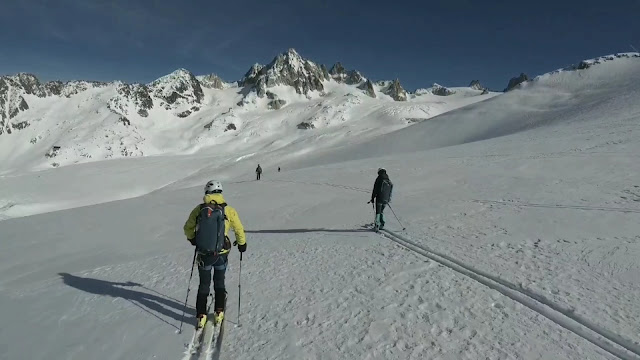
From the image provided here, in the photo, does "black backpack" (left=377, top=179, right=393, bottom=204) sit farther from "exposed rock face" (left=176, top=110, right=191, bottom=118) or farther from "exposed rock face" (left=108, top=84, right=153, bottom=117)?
"exposed rock face" (left=108, top=84, right=153, bottom=117)

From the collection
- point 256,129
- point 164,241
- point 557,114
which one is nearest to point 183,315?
point 164,241

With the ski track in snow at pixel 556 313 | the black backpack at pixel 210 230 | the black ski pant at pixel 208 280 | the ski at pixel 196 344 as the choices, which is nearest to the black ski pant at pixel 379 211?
the ski track in snow at pixel 556 313

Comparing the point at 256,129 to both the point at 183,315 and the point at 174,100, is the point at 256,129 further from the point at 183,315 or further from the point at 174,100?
the point at 183,315

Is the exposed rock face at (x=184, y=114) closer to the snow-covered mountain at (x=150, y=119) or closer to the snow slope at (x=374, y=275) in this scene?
the snow-covered mountain at (x=150, y=119)

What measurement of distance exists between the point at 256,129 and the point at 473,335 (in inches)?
6134

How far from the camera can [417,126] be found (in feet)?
243

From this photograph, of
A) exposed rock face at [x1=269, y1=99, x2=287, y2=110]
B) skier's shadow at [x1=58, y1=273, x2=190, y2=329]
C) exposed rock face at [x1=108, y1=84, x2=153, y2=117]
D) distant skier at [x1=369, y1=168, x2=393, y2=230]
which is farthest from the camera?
exposed rock face at [x1=269, y1=99, x2=287, y2=110]

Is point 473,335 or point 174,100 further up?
point 174,100

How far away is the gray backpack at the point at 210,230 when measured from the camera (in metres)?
6.27

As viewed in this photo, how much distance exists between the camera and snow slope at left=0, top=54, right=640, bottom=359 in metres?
5.56

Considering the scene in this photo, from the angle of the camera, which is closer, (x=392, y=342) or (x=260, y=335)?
(x=392, y=342)

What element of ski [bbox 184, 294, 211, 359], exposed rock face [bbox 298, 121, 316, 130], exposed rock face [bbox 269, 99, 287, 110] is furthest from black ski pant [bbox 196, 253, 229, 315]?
exposed rock face [bbox 269, 99, 287, 110]

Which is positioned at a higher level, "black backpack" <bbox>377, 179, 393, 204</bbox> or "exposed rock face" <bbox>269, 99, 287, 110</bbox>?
"exposed rock face" <bbox>269, 99, 287, 110</bbox>

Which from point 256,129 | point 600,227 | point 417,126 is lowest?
point 600,227
